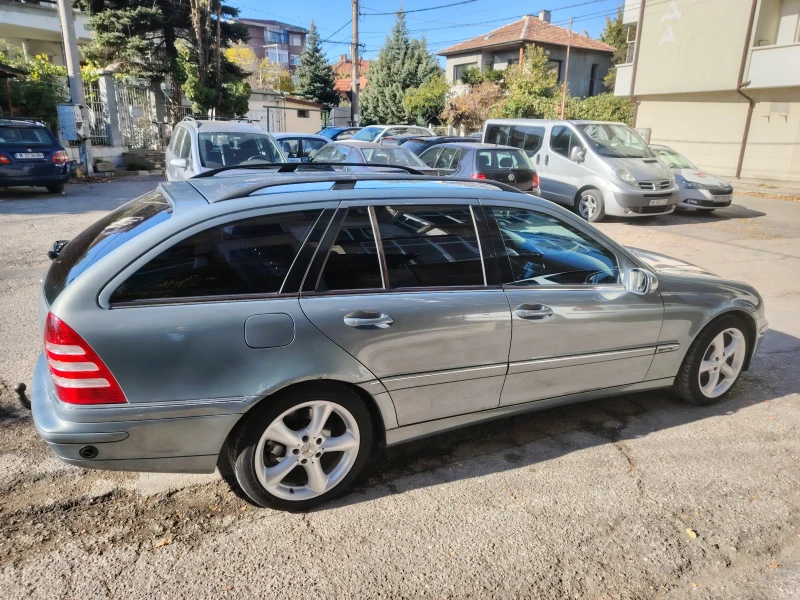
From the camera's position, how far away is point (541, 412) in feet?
13.4

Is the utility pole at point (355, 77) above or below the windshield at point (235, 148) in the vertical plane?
above

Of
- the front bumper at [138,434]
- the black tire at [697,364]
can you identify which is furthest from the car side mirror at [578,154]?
the front bumper at [138,434]

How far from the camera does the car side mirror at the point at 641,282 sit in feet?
11.7

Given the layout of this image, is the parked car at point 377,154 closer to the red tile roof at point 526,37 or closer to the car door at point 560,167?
the car door at point 560,167

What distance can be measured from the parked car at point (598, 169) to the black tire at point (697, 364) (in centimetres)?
795

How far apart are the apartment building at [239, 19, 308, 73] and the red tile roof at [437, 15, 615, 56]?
173 ft

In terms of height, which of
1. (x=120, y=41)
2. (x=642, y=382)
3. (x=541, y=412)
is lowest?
(x=541, y=412)

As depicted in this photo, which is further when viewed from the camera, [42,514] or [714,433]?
[714,433]

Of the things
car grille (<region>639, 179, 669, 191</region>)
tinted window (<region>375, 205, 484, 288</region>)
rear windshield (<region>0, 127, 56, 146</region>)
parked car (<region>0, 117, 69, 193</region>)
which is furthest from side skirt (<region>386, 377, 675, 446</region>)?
rear windshield (<region>0, 127, 56, 146</region>)

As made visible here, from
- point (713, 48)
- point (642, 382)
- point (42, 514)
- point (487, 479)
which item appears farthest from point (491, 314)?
point (713, 48)

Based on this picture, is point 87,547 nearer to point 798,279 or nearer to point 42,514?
point 42,514

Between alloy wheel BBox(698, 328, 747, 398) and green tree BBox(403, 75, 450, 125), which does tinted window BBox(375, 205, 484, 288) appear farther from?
green tree BBox(403, 75, 450, 125)

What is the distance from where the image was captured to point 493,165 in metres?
11.1

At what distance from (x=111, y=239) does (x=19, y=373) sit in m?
2.14
